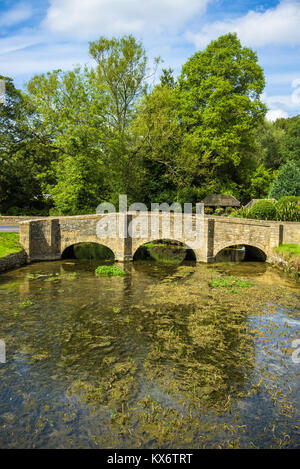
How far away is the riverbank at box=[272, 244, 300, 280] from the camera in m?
21.1

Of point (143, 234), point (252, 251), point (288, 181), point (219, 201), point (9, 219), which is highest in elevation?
point (288, 181)

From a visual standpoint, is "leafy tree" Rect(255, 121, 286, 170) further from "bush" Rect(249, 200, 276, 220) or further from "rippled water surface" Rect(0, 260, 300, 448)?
"rippled water surface" Rect(0, 260, 300, 448)

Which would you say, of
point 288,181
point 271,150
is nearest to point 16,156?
point 288,181

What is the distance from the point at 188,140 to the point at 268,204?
11970 mm

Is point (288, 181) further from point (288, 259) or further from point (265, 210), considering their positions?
point (288, 259)

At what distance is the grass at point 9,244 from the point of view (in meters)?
22.5

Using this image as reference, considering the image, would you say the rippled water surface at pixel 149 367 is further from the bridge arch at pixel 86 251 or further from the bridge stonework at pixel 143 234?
the bridge arch at pixel 86 251

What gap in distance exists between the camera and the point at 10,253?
22531 millimetres

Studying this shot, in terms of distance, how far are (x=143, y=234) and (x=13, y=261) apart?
9384 mm

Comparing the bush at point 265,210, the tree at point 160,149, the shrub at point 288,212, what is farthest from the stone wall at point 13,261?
the shrub at point 288,212

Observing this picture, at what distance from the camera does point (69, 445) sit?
6.97 metres

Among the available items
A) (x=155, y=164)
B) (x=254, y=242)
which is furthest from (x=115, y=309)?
(x=155, y=164)

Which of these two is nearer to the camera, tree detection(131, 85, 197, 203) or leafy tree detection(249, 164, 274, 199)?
tree detection(131, 85, 197, 203)

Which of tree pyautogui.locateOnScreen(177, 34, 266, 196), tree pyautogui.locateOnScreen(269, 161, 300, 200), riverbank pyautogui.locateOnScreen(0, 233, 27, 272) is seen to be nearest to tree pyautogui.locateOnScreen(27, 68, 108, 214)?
riverbank pyautogui.locateOnScreen(0, 233, 27, 272)
